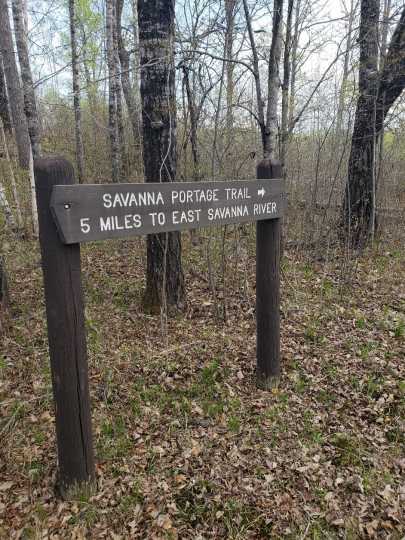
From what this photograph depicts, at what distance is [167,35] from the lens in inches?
158

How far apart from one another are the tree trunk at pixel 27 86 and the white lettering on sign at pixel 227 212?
442cm

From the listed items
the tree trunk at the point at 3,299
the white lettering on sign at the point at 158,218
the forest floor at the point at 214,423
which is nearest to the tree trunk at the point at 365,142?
the forest floor at the point at 214,423

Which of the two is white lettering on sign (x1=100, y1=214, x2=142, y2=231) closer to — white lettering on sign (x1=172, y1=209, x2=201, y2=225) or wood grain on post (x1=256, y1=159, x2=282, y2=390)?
white lettering on sign (x1=172, y1=209, x2=201, y2=225)

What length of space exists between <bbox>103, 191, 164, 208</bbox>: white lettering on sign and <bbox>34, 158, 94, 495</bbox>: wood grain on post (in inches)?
8.1

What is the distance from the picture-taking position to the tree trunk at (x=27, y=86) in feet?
19.9

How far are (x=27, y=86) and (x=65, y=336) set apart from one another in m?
5.95

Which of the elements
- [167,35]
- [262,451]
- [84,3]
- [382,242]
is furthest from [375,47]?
[84,3]

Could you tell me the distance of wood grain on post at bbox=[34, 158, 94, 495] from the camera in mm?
1862

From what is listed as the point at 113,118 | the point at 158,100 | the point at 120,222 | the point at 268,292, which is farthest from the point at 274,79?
the point at 113,118

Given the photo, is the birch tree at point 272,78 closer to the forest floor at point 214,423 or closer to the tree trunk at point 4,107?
the forest floor at point 214,423

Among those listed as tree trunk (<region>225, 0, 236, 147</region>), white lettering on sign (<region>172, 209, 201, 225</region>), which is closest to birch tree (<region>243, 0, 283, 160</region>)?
tree trunk (<region>225, 0, 236, 147</region>)

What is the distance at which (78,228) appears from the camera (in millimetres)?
1898

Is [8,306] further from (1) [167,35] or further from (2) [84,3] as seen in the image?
(2) [84,3]

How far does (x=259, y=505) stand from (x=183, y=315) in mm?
2575
